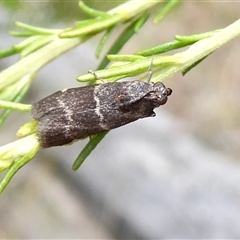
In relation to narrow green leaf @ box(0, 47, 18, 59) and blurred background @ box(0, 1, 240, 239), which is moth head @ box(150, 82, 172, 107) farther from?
blurred background @ box(0, 1, 240, 239)

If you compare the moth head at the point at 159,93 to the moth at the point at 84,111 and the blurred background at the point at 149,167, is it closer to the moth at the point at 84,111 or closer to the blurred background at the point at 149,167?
the moth at the point at 84,111

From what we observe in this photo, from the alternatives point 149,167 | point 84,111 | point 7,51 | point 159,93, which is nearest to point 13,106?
point 84,111

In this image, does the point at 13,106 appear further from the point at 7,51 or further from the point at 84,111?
the point at 7,51

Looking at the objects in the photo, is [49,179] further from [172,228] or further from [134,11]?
[134,11]

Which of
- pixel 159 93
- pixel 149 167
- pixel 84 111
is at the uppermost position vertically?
pixel 84 111

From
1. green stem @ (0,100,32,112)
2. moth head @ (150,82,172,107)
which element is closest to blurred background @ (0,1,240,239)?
moth head @ (150,82,172,107)

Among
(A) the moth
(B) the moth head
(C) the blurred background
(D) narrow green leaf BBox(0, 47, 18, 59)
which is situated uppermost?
(D) narrow green leaf BBox(0, 47, 18, 59)
